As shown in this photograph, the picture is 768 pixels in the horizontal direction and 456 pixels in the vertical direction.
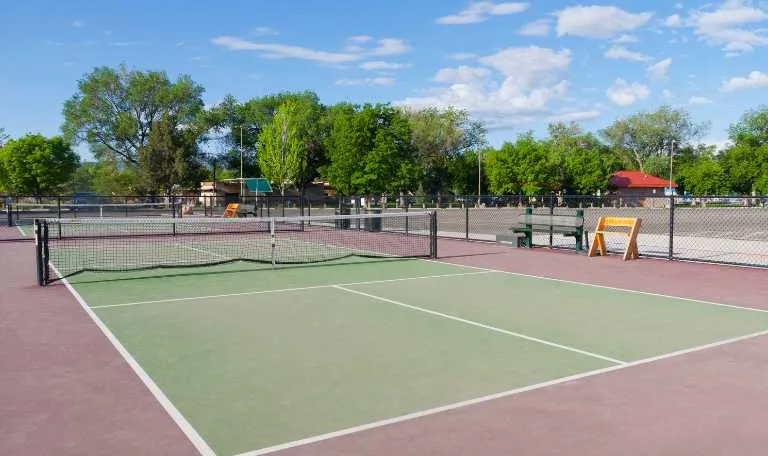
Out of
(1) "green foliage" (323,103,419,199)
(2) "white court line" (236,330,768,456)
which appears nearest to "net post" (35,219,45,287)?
(2) "white court line" (236,330,768,456)

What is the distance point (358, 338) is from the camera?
7.48m

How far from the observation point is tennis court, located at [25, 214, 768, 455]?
507 cm

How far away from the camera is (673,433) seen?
4543 mm

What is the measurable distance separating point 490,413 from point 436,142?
86820mm

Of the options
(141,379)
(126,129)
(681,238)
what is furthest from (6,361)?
(126,129)

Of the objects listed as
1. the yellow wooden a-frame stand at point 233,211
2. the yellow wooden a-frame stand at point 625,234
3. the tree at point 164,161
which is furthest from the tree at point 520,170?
the yellow wooden a-frame stand at point 625,234

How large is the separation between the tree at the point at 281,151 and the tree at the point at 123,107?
12377 millimetres

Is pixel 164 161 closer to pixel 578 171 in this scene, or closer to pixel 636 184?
pixel 578 171

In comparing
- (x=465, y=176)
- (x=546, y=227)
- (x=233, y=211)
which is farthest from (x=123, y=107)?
(x=546, y=227)

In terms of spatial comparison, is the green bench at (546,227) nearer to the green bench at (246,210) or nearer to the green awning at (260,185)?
the green bench at (246,210)

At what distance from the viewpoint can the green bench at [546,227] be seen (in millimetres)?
17484

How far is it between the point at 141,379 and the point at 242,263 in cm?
962

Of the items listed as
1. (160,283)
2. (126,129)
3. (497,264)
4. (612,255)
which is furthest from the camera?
(126,129)

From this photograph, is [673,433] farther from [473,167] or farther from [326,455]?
[473,167]
